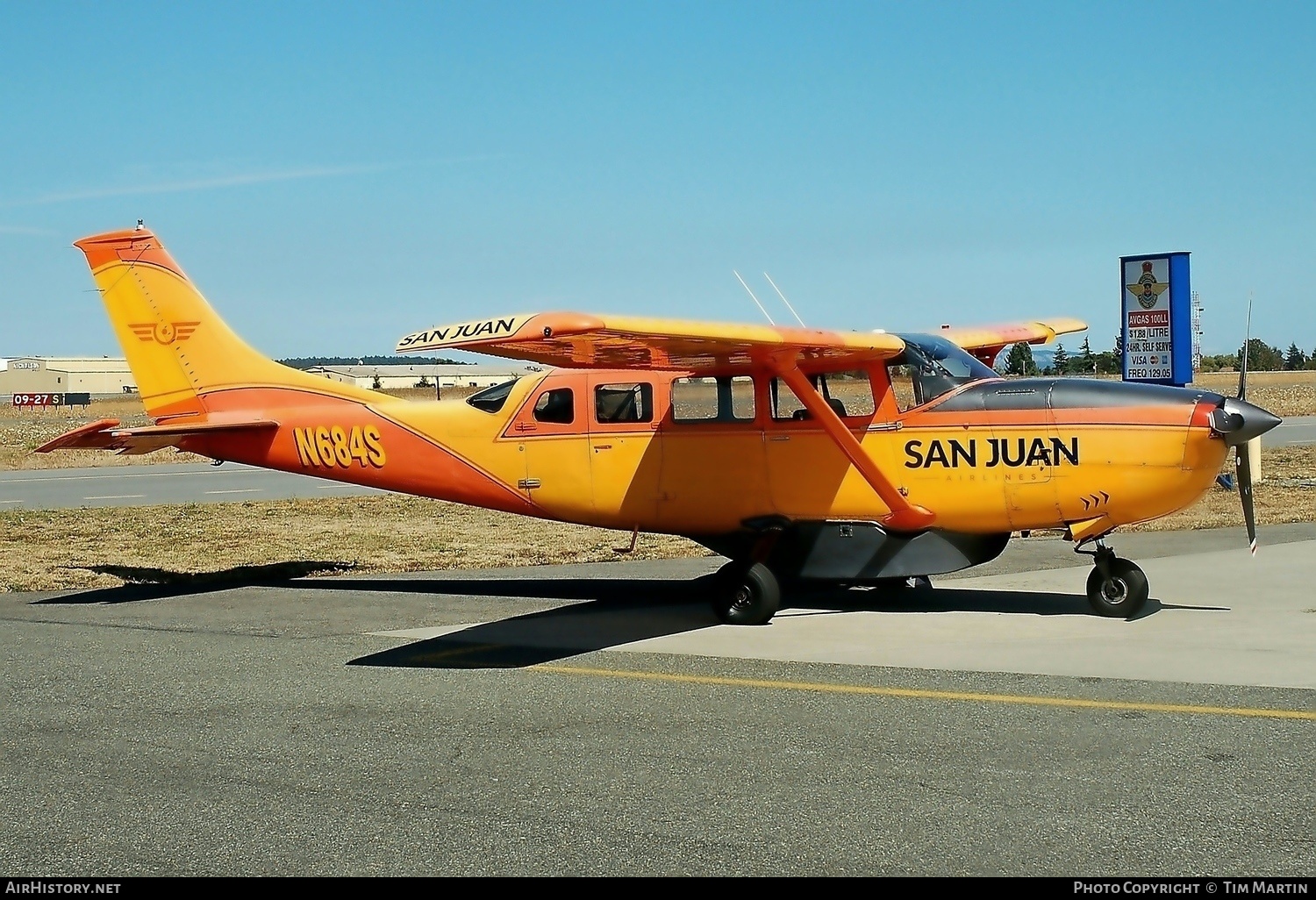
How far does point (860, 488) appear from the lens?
10828mm

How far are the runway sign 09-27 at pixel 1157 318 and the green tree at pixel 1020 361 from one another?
149 cm

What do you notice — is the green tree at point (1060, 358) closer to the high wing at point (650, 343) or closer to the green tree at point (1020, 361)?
the green tree at point (1020, 361)

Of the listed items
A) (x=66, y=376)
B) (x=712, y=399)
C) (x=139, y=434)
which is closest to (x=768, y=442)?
(x=712, y=399)

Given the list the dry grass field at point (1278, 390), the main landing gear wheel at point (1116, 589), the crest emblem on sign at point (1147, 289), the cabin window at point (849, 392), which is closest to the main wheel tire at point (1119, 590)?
the main landing gear wheel at point (1116, 589)

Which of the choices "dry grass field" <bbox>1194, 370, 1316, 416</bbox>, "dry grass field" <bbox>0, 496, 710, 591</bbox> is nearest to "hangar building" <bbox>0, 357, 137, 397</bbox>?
"dry grass field" <bbox>1194, 370, 1316, 416</bbox>

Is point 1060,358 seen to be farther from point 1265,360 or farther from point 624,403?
point 1265,360

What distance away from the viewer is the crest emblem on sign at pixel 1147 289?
1878 centimetres

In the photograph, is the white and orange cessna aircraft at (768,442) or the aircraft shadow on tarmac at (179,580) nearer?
the white and orange cessna aircraft at (768,442)

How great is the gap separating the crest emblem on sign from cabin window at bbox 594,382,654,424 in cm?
1037

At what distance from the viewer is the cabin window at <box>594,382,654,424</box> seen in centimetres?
1175

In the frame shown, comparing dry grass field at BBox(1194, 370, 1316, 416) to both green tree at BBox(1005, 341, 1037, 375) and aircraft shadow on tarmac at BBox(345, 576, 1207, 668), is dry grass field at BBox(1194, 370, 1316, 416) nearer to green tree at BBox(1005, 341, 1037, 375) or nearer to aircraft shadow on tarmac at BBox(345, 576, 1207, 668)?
green tree at BBox(1005, 341, 1037, 375)

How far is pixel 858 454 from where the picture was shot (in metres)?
10.7
